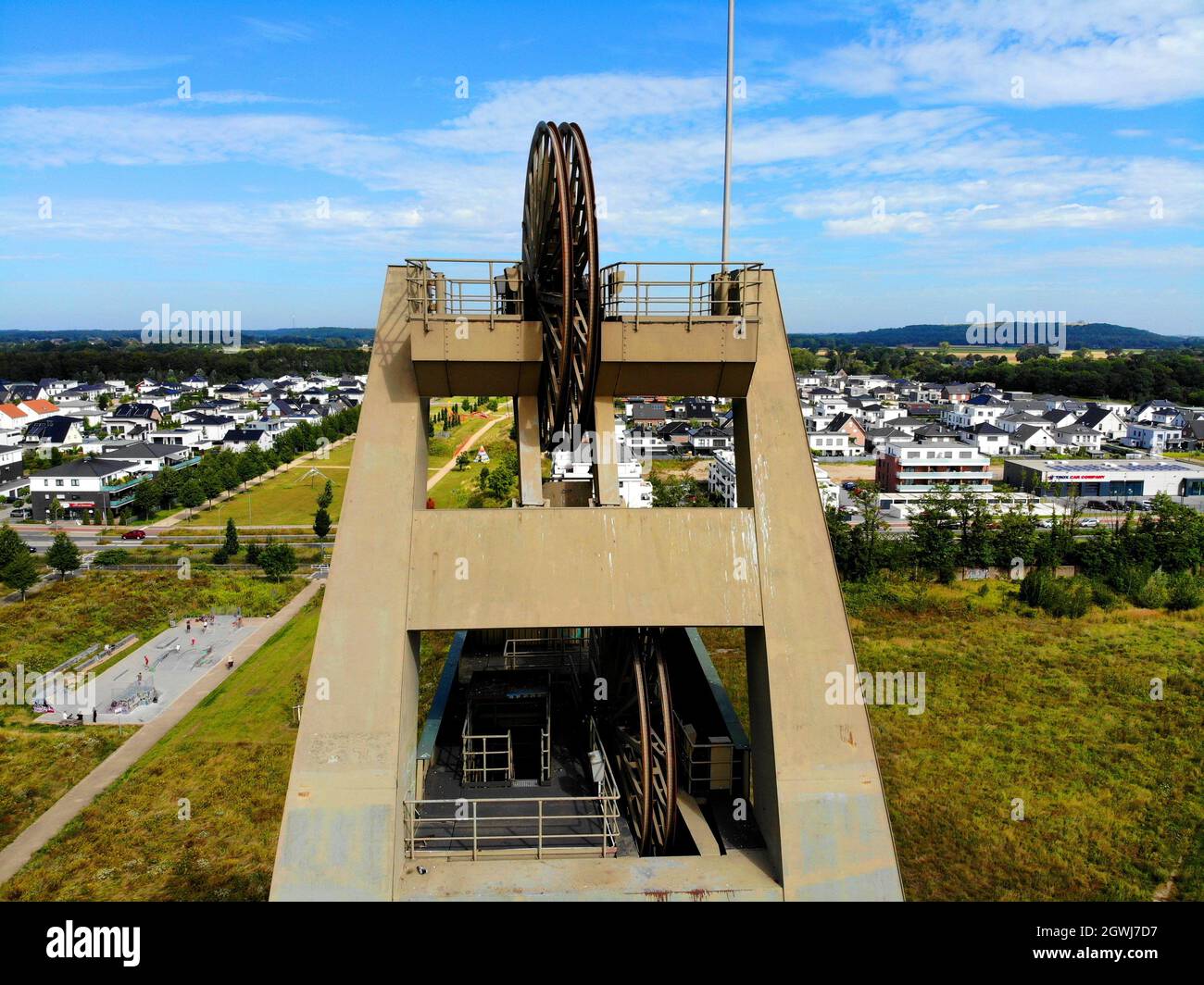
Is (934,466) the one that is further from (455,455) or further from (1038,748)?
(455,455)

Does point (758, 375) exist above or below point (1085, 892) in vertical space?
above

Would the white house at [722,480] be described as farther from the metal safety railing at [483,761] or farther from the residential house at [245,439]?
the metal safety railing at [483,761]

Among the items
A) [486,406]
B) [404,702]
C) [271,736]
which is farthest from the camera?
[486,406]

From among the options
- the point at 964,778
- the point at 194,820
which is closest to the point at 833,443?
the point at 964,778

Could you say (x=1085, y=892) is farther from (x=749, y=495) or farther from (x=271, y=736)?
(x=271, y=736)
